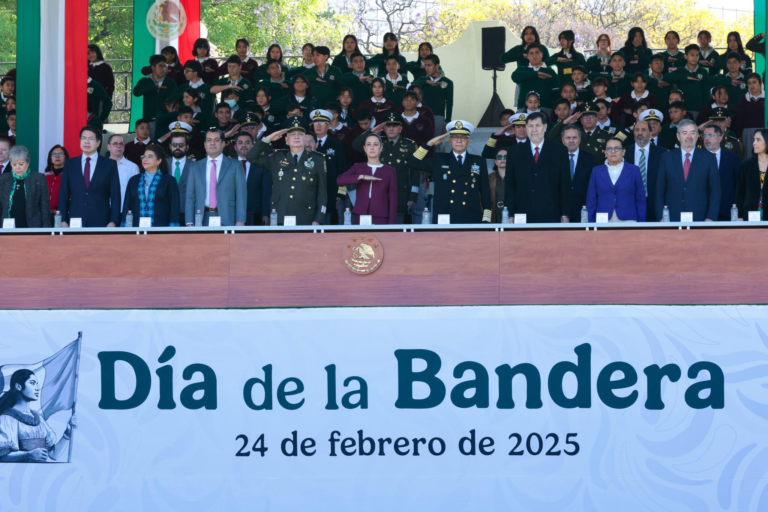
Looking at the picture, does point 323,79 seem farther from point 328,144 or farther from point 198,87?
point 328,144

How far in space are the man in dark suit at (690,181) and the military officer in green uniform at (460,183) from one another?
3.97 feet

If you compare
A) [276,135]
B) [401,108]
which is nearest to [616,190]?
[276,135]

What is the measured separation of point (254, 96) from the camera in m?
10.1

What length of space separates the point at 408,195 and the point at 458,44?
624 centimetres

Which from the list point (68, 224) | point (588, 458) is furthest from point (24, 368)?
point (588, 458)

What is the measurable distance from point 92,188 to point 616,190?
3.63m

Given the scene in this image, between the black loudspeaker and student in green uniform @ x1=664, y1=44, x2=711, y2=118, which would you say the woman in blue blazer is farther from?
the black loudspeaker

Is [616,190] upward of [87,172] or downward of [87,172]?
downward

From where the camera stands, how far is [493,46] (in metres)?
11.6

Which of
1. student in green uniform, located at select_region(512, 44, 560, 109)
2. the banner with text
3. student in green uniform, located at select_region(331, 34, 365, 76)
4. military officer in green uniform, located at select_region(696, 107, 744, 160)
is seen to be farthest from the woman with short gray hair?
student in green uniform, located at select_region(512, 44, 560, 109)

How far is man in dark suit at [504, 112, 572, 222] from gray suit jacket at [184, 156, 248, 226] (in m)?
1.87

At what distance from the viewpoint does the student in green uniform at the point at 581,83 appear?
32.3ft

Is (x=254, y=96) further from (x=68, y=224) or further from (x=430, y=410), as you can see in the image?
(x=430, y=410)

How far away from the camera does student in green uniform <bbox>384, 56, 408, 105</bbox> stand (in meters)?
10.3
